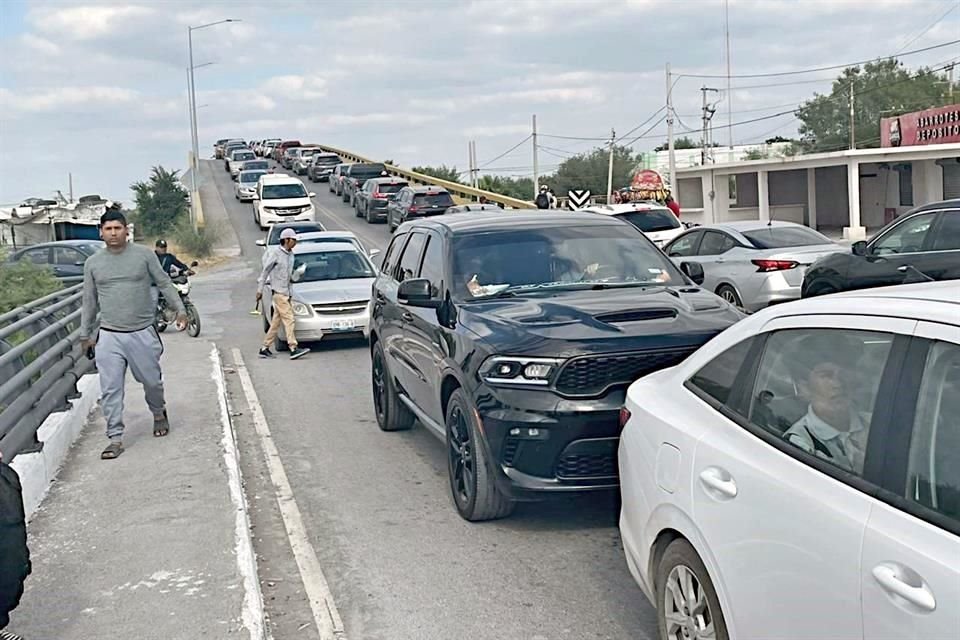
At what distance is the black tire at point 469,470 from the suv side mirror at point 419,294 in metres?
0.89

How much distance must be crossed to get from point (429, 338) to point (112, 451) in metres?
2.83

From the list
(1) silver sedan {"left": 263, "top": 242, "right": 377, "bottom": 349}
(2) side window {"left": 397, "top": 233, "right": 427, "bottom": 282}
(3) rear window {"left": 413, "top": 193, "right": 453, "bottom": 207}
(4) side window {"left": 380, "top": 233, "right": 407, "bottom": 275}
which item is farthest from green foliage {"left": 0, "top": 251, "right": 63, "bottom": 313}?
(3) rear window {"left": 413, "top": 193, "right": 453, "bottom": 207}

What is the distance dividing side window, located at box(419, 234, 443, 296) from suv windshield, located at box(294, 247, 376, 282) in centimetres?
865

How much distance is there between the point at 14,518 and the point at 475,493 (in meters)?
2.93

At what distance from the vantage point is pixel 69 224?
130 ft

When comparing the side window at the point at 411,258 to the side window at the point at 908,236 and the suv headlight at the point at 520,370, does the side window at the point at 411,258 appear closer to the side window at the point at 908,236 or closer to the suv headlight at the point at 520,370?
the suv headlight at the point at 520,370

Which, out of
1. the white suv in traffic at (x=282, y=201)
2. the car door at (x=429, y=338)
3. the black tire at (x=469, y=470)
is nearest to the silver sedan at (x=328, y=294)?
the car door at (x=429, y=338)

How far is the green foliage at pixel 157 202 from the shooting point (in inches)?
2197

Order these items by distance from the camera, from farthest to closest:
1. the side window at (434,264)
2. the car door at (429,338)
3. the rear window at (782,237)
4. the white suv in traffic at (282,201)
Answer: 1. the white suv in traffic at (282,201)
2. the rear window at (782,237)
3. the side window at (434,264)
4. the car door at (429,338)

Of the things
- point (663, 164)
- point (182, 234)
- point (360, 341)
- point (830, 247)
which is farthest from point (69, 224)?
point (663, 164)

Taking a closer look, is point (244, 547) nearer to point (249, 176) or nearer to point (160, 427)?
point (160, 427)

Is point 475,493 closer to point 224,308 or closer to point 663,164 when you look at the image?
point 224,308

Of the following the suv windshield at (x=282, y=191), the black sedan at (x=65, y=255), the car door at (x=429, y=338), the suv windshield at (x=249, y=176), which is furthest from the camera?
the suv windshield at (x=249, y=176)

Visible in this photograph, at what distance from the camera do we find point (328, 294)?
646 inches
